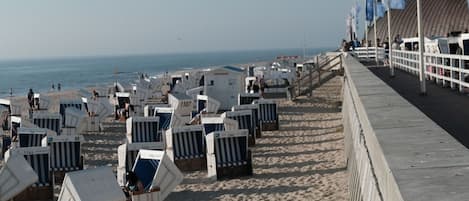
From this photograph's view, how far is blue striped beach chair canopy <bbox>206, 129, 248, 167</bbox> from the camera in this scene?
11664 millimetres

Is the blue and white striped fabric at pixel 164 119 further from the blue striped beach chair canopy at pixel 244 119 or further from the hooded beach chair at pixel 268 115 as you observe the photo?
the hooded beach chair at pixel 268 115

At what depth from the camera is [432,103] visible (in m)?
10.3

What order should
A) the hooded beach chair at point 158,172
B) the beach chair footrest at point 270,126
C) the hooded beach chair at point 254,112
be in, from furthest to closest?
the beach chair footrest at point 270,126
the hooded beach chair at point 254,112
the hooded beach chair at point 158,172

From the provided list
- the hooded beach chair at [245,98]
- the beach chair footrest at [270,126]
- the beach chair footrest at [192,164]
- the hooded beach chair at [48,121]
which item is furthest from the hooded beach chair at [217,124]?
the hooded beach chair at [245,98]

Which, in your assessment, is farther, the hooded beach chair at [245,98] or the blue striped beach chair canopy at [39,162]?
the hooded beach chair at [245,98]

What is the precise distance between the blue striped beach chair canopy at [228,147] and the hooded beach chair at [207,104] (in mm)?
8099

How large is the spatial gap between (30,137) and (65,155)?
2.00 m

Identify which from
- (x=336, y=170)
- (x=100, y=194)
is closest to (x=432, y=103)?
(x=336, y=170)

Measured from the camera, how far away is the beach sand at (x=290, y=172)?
34.0 ft

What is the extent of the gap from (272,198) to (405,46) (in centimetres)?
1755

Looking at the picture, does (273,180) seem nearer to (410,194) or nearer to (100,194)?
(100,194)

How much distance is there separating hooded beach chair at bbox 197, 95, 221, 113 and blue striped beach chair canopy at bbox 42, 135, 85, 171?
7.72 m

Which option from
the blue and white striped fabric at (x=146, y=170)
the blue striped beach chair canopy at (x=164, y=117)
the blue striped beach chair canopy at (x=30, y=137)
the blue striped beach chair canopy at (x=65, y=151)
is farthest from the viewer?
the blue striped beach chair canopy at (x=164, y=117)

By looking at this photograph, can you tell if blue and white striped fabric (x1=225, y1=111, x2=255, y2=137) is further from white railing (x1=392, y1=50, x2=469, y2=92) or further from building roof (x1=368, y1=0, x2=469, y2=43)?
building roof (x1=368, y1=0, x2=469, y2=43)
